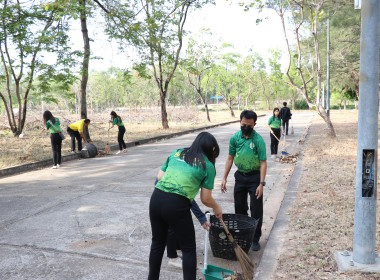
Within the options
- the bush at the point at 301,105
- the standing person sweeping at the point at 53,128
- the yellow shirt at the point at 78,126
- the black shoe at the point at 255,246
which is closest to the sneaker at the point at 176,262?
the black shoe at the point at 255,246

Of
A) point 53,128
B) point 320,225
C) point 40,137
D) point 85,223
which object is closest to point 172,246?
point 85,223

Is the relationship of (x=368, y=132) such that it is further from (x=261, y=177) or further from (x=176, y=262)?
(x=176, y=262)

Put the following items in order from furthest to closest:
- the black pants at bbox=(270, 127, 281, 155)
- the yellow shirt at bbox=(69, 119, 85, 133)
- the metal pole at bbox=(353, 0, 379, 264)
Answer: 1. the yellow shirt at bbox=(69, 119, 85, 133)
2. the black pants at bbox=(270, 127, 281, 155)
3. the metal pole at bbox=(353, 0, 379, 264)

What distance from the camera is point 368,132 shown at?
348 cm

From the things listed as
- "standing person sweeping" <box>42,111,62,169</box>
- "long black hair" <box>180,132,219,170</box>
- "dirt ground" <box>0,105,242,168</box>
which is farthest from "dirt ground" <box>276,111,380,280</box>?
"dirt ground" <box>0,105,242,168</box>

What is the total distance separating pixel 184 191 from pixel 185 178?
104 millimetres

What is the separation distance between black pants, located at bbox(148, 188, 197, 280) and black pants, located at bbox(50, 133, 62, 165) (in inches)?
308

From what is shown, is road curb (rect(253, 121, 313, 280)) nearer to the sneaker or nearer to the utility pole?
the utility pole

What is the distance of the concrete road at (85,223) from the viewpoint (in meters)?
3.90

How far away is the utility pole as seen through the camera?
3.46 m

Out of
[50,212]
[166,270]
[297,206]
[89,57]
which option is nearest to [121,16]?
[89,57]

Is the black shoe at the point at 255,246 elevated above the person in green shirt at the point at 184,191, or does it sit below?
below

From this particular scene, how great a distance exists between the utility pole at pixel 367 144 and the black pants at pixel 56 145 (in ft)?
27.8

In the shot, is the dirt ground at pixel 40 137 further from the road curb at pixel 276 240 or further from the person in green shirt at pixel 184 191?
the person in green shirt at pixel 184 191
